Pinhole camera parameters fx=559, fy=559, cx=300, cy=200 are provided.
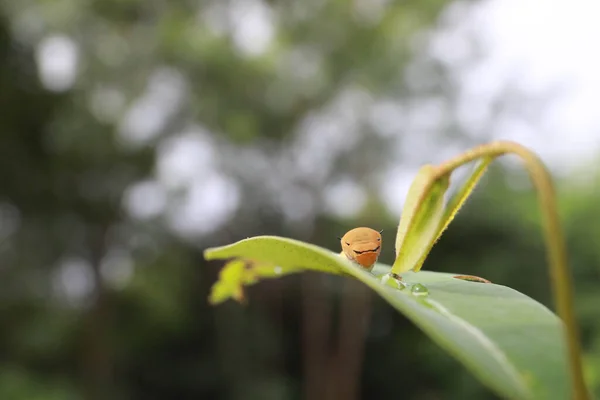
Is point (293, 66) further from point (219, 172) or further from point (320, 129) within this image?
point (219, 172)

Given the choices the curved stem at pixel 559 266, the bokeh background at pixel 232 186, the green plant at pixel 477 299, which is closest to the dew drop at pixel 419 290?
the green plant at pixel 477 299

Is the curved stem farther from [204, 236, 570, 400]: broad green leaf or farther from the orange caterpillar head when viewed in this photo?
the orange caterpillar head

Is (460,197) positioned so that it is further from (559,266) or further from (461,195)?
(559,266)

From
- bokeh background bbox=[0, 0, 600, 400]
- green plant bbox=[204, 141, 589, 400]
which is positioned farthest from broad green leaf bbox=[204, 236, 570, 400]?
bokeh background bbox=[0, 0, 600, 400]

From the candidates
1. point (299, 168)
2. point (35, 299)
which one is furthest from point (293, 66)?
point (35, 299)

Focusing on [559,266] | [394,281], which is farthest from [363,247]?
[559,266]

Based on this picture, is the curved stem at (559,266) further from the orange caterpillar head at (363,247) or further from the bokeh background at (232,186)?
the bokeh background at (232,186)
